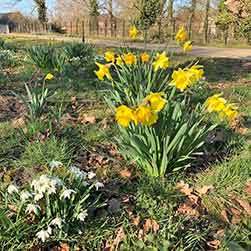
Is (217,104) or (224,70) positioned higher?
(217,104)

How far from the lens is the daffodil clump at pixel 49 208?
2227 mm

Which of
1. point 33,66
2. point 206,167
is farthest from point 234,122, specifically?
point 33,66

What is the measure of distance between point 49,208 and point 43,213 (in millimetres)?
76

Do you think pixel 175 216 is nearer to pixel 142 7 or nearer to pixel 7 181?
pixel 7 181

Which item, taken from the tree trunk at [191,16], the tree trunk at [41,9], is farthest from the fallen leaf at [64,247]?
the tree trunk at [41,9]

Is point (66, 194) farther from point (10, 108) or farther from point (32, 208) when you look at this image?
point (10, 108)

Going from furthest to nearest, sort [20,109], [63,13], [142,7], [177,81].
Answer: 1. [63,13]
2. [142,7]
3. [20,109]
4. [177,81]

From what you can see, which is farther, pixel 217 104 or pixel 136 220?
pixel 217 104

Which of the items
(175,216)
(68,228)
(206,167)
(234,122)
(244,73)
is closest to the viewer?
(68,228)

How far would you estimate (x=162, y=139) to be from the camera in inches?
115

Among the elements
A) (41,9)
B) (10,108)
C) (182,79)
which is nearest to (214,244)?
(182,79)

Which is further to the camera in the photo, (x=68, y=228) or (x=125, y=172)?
(x=125, y=172)

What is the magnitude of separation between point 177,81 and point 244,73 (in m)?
5.63

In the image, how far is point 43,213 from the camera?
2320mm
